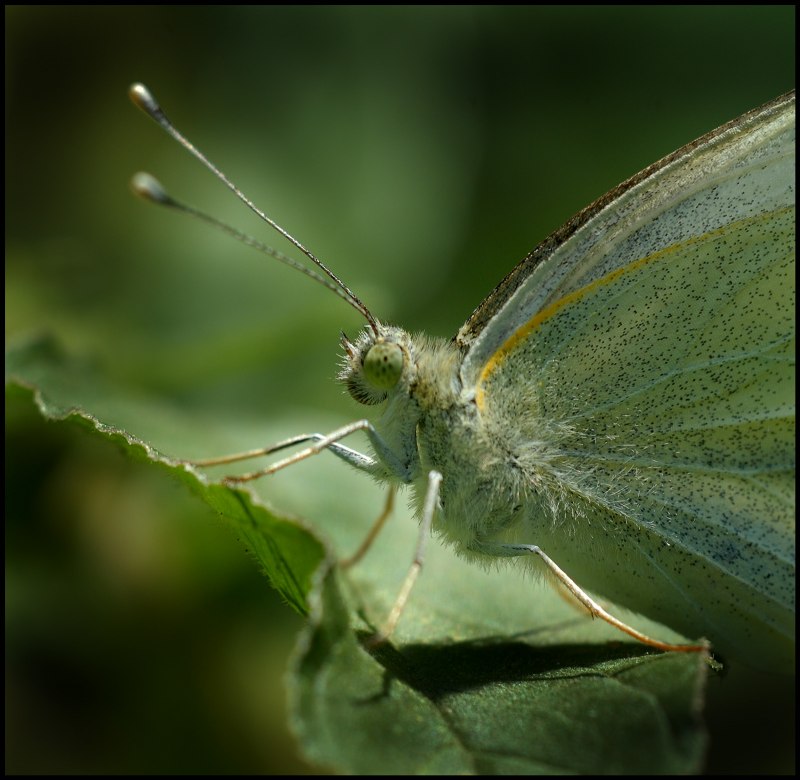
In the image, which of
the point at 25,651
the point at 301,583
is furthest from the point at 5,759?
the point at 301,583

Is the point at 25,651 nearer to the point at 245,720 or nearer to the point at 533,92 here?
the point at 245,720

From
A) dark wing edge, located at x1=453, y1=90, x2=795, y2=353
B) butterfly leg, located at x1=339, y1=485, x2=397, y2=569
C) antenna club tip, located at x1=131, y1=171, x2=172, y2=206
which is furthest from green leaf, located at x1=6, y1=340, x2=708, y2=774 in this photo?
dark wing edge, located at x1=453, y1=90, x2=795, y2=353

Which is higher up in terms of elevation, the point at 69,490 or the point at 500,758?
the point at 69,490

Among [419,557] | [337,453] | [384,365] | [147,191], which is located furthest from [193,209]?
[419,557]

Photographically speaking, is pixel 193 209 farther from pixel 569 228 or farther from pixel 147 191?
pixel 569 228

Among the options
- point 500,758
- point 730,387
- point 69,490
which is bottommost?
point 500,758

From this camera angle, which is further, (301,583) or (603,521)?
(603,521)

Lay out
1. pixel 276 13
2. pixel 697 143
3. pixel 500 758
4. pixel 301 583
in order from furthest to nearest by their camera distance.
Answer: pixel 276 13
pixel 697 143
pixel 301 583
pixel 500 758
